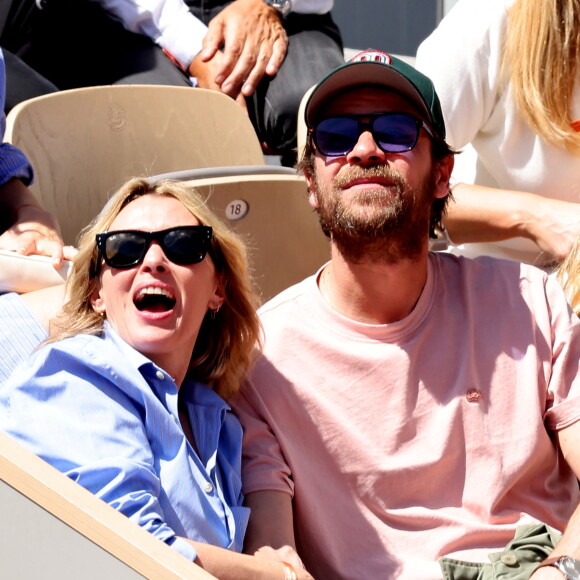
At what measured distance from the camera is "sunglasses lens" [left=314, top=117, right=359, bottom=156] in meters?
1.89

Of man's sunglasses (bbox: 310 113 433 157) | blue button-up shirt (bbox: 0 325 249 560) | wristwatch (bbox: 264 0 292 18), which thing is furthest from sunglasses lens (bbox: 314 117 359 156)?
wristwatch (bbox: 264 0 292 18)

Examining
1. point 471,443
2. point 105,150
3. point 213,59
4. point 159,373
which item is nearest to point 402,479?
point 471,443

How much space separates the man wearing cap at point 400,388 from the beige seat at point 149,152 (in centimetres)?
30

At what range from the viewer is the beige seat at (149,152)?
2.27 m

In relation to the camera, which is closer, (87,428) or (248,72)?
(87,428)

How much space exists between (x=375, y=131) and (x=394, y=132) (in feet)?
0.11

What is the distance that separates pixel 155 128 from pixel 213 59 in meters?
0.59

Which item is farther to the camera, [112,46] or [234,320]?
[112,46]

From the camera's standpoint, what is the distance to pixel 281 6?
3.21 m

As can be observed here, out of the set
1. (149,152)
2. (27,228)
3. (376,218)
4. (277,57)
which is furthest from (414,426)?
(277,57)

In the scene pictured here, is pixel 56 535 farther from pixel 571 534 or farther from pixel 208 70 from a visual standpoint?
pixel 208 70

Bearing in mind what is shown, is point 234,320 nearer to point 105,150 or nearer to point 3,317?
point 3,317

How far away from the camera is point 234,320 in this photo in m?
1.84

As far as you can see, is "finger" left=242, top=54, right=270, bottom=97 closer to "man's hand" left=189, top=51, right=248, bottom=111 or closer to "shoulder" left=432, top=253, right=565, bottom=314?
"man's hand" left=189, top=51, right=248, bottom=111
